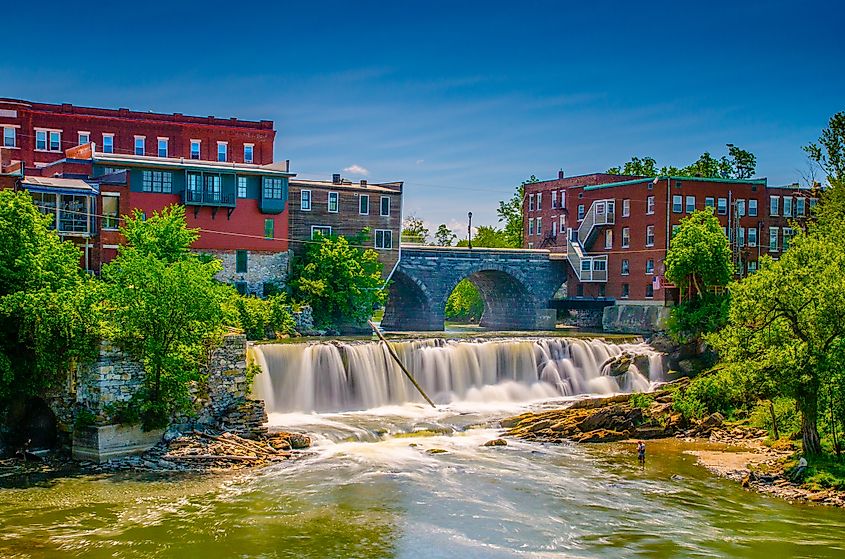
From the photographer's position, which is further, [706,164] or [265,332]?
[706,164]

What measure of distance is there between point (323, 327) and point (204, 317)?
2289 cm

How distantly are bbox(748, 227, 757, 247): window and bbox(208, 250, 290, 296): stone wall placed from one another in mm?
33942

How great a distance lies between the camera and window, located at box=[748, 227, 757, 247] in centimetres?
6675

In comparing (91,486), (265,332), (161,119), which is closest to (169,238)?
(265,332)

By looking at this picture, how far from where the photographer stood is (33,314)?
2838 cm

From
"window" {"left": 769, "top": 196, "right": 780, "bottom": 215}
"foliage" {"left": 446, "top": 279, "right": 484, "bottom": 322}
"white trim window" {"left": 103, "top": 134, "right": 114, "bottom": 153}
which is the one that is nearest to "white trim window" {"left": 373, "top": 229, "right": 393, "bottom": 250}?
"white trim window" {"left": 103, "top": 134, "right": 114, "bottom": 153}

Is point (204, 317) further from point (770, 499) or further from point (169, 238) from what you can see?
point (770, 499)

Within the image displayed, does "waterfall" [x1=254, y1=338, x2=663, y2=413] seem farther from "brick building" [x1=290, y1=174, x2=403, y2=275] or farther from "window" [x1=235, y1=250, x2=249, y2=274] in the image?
"brick building" [x1=290, y1=174, x2=403, y2=275]

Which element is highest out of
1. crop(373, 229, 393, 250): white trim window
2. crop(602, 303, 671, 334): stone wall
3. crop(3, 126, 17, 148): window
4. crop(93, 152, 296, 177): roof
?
crop(3, 126, 17, 148): window

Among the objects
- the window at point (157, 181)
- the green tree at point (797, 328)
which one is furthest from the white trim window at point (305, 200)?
the green tree at point (797, 328)

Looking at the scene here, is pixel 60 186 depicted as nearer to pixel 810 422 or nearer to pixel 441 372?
pixel 441 372

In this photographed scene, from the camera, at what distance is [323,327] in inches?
2090

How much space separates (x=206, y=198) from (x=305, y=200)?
25.5 feet

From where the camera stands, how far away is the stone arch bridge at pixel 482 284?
62344 millimetres
